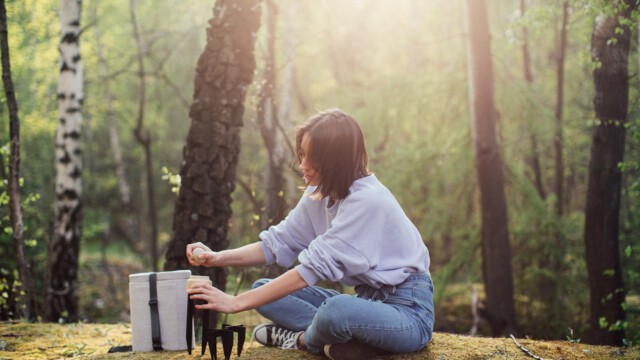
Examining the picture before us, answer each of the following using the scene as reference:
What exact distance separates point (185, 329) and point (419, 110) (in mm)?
6546

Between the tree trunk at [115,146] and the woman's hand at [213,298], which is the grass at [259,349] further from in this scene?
the tree trunk at [115,146]

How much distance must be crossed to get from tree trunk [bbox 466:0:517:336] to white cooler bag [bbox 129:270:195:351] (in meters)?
5.61

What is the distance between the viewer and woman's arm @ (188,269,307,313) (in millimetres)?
3139

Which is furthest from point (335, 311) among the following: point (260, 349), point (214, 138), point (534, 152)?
point (534, 152)

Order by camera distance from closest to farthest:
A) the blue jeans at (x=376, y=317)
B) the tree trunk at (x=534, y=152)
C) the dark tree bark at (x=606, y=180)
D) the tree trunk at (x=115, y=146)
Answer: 1. the blue jeans at (x=376, y=317)
2. the dark tree bark at (x=606, y=180)
3. the tree trunk at (x=534, y=152)
4. the tree trunk at (x=115, y=146)

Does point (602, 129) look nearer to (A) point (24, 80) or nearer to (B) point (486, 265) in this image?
(B) point (486, 265)

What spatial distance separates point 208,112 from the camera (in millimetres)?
5215

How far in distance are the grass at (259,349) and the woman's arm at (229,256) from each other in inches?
21.8

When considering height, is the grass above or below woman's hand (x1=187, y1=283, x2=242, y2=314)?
below

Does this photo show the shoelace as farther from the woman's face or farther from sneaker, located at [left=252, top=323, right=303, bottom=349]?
the woman's face

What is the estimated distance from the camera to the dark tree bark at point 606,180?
576 centimetres

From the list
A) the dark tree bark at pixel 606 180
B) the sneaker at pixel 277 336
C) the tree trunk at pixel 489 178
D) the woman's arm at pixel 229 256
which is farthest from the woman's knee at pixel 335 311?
the tree trunk at pixel 489 178

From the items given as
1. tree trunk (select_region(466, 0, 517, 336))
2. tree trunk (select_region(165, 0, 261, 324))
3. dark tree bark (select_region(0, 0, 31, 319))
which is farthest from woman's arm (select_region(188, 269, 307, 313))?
tree trunk (select_region(466, 0, 517, 336))

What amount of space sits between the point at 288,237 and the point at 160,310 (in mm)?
873
